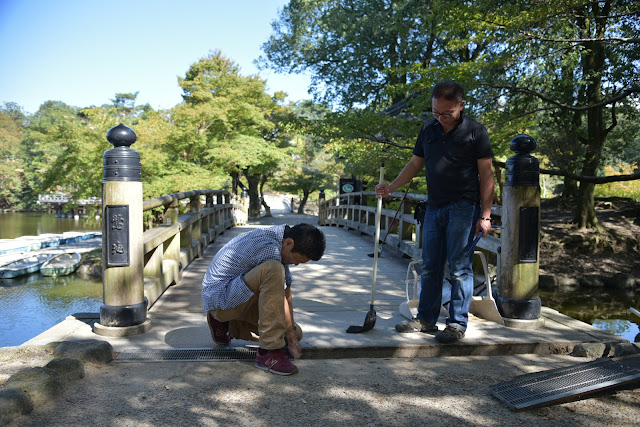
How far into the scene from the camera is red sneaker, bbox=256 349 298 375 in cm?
257

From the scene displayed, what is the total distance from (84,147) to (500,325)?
13.8 m

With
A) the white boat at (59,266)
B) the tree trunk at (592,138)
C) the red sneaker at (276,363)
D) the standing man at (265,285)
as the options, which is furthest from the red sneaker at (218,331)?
the white boat at (59,266)

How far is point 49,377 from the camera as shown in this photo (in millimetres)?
2227

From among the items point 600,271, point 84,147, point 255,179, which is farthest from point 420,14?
point 255,179

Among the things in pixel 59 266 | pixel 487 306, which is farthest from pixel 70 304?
pixel 487 306

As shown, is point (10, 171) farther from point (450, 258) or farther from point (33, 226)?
point (450, 258)

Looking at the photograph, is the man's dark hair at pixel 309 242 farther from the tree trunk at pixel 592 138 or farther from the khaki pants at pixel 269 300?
the tree trunk at pixel 592 138

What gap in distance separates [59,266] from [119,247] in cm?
1343

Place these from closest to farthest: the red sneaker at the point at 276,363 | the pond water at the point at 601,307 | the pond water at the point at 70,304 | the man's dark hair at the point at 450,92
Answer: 1. the red sneaker at the point at 276,363
2. the man's dark hair at the point at 450,92
3. the pond water at the point at 601,307
4. the pond water at the point at 70,304

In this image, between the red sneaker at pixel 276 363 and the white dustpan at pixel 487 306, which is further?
the white dustpan at pixel 487 306

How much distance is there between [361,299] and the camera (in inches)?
179

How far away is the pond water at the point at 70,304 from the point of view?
7.66 metres

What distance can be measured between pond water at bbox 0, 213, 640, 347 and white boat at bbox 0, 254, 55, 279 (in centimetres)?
22

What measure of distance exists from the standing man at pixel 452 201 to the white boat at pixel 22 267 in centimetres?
1501
